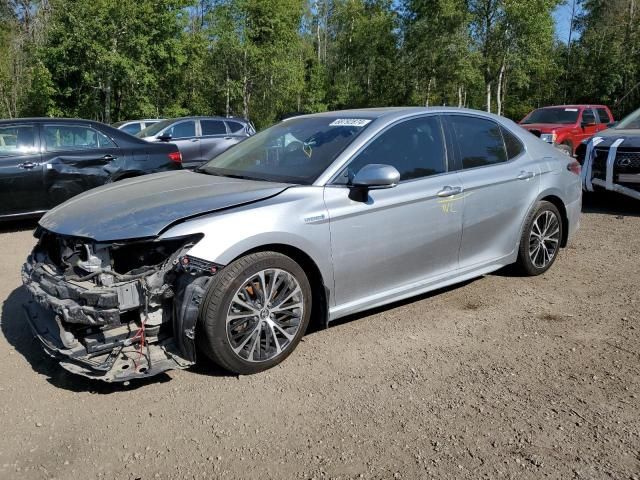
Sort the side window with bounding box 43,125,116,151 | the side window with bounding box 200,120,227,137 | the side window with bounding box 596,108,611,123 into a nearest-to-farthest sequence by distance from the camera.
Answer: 1. the side window with bounding box 43,125,116,151
2. the side window with bounding box 200,120,227,137
3. the side window with bounding box 596,108,611,123

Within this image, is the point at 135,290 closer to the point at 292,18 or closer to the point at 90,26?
the point at 90,26

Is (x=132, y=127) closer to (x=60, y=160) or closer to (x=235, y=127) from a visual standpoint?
(x=235, y=127)

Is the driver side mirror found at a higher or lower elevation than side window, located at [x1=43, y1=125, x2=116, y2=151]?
lower

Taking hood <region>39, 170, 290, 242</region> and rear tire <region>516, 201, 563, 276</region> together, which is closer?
hood <region>39, 170, 290, 242</region>

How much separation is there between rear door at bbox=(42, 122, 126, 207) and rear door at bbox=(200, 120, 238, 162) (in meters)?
6.41

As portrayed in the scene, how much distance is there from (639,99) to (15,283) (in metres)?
40.3

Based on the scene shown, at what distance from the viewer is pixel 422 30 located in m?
33.3

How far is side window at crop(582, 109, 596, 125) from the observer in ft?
48.6

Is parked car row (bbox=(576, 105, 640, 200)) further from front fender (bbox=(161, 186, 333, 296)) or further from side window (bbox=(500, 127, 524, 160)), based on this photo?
front fender (bbox=(161, 186, 333, 296))

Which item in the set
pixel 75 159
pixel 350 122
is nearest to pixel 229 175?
pixel 350 122

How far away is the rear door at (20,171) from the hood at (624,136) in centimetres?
833

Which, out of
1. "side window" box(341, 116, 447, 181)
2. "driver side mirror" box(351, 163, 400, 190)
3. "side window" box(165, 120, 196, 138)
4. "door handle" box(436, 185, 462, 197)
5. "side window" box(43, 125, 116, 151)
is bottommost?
"door handle" box(436, 185, 462, 197)

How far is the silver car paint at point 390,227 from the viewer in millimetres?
3309

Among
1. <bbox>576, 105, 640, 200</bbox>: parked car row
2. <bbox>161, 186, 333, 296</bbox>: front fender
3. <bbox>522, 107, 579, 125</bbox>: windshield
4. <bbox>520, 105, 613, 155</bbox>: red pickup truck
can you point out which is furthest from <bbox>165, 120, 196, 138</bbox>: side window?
<bbox>161, 186, 333, 296</bbox>: front fender
